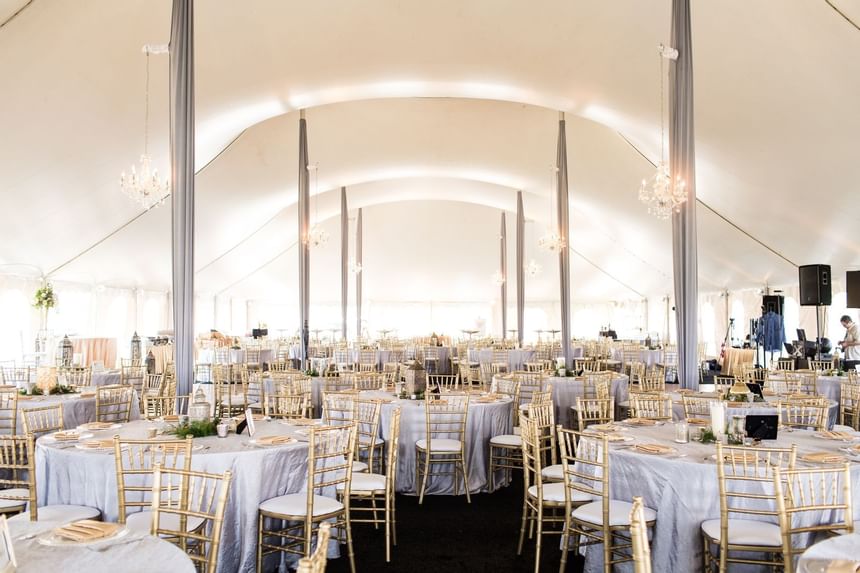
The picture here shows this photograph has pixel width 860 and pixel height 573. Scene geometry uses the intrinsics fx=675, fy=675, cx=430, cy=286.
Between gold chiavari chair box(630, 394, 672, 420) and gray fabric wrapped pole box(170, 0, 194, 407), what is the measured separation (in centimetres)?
479

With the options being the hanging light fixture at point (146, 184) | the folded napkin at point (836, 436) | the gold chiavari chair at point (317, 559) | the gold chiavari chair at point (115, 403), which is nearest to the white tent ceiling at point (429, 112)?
the hanging light fixture at point (146, 184)

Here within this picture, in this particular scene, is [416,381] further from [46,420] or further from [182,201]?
[46,420]

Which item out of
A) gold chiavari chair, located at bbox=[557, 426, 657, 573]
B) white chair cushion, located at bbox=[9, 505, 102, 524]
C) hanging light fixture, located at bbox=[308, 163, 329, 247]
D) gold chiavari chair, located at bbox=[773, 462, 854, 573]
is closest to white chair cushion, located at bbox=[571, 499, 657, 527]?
gold chiavari chair, located at bbox=[557, 426, 657, 573]

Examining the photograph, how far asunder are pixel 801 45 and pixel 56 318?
15.1 m

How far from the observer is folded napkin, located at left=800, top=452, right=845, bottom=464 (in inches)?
162

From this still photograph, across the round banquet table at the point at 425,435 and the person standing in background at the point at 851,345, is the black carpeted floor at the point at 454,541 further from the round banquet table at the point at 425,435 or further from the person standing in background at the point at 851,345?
the person standing in background at the point at 851,345

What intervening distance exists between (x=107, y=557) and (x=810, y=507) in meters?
3.11

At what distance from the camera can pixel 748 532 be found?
12.5ft

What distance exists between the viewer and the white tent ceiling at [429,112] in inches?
348

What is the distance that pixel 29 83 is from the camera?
8.77 m

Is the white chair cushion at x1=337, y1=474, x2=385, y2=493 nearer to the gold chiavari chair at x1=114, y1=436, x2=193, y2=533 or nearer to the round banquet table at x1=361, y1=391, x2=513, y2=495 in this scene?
the gold chiavari chair at x1=114, y1=436, x2=193, y2=533

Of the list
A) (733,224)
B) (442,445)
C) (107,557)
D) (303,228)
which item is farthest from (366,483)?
(733,224)

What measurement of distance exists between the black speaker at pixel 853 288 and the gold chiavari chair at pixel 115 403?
12.2 metres

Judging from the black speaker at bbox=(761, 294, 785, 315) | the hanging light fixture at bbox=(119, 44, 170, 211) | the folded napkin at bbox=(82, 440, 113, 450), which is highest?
the hanging light fixture at bbox=(119, 44, 170, 211)
